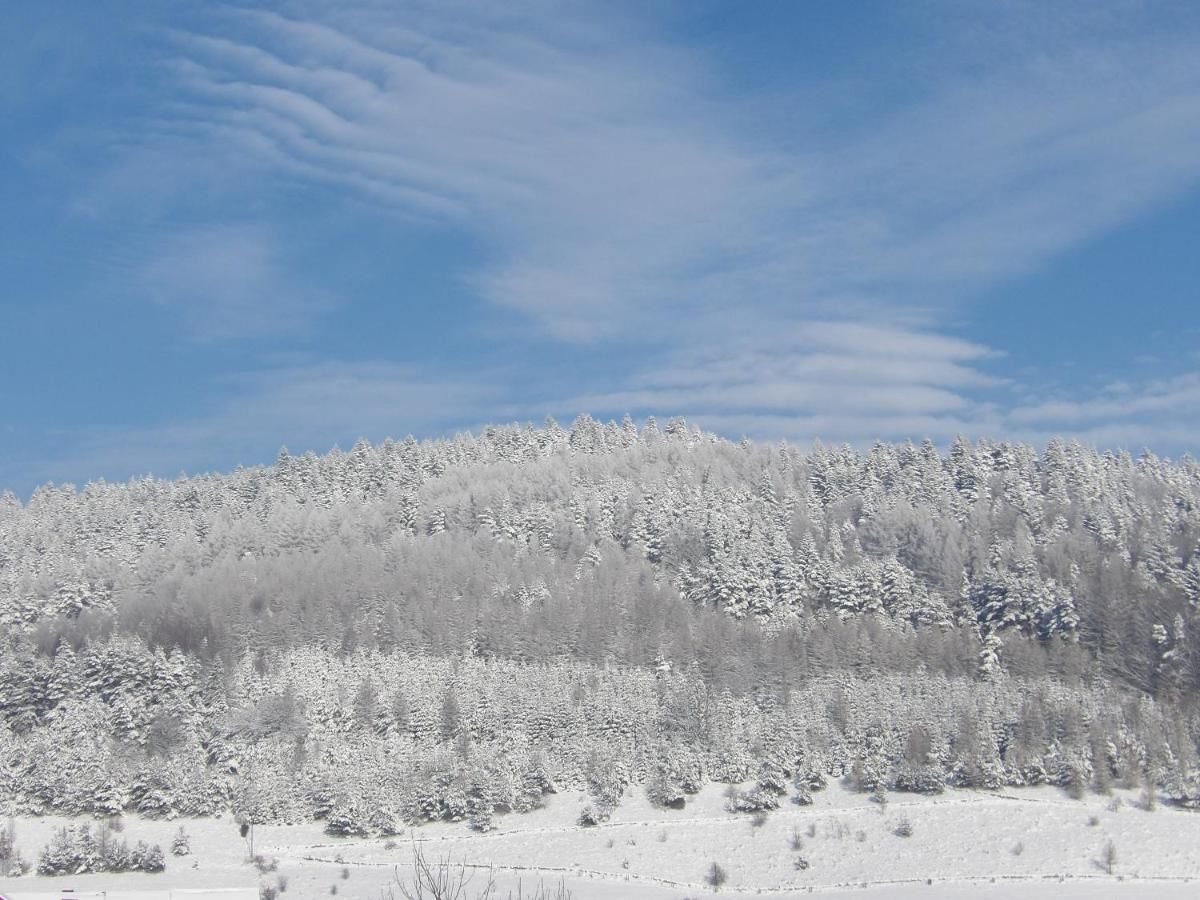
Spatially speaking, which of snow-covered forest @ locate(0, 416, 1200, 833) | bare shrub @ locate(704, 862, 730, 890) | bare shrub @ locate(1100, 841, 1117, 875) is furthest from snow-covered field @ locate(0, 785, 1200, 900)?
snow-covered forest @ locate(0, 416, 1200, 833)

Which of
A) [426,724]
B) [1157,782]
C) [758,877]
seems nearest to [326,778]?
[426,724]

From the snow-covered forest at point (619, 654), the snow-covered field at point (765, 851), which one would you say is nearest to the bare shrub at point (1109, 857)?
the snow-covered field at point (765, 851)

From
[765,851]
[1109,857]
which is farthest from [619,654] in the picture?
[1109,857]

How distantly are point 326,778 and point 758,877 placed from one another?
36.2 metres

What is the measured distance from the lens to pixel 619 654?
126812mm

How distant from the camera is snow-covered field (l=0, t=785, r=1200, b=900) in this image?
8256cm

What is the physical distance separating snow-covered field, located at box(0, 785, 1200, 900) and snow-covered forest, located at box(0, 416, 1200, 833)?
263 cm

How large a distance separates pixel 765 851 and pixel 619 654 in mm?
38436

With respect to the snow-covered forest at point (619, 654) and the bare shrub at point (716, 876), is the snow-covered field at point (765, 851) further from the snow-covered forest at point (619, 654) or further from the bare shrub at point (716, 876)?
the snow-covered forest at point (619, 654)

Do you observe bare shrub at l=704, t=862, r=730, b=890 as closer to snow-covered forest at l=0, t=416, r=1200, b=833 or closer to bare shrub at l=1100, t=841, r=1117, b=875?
snow-covered forest at l=0, t=416, r=1200, b=833

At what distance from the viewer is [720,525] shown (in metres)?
161

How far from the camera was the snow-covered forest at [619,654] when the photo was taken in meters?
102

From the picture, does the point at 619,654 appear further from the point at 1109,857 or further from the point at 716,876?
the point at 1109,857

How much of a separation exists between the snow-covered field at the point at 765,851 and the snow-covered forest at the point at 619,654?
2634 millimetres
